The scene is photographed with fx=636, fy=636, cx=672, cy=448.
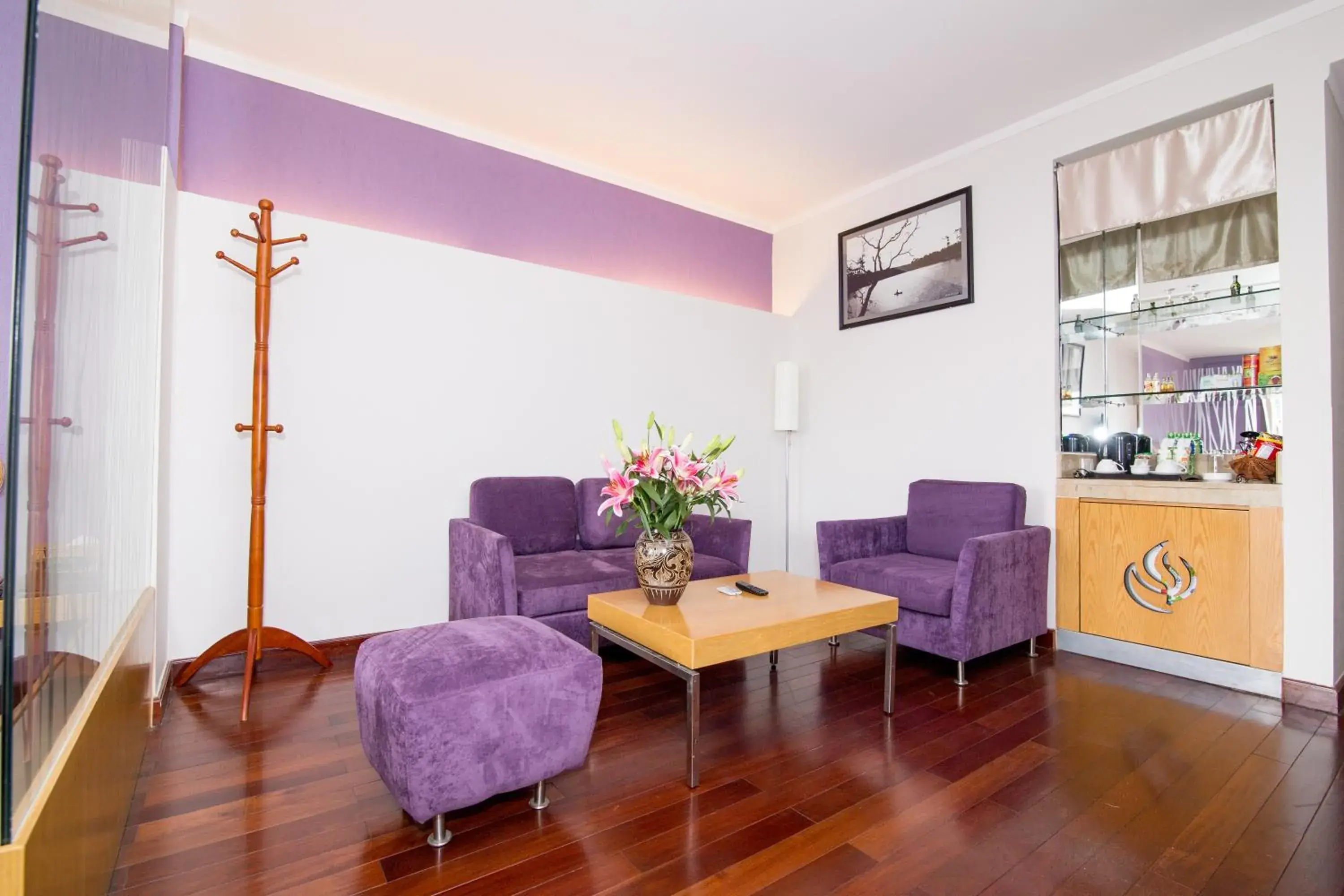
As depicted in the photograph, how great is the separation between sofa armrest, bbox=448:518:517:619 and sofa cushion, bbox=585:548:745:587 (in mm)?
607

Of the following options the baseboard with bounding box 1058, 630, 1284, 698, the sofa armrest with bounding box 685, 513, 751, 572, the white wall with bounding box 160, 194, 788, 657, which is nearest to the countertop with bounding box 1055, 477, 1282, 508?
the baseboard with bounding box 1058, 630, 1284, 698

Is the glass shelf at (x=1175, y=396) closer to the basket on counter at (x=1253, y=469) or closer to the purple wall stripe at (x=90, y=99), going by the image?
the basket on counter at (x=1253, y=469)

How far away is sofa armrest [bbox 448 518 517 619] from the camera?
9.44 feet

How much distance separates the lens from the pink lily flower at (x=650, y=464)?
2.40 meters

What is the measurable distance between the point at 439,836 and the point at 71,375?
4.43 feet

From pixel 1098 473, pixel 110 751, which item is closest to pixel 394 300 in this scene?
pixel 110 751

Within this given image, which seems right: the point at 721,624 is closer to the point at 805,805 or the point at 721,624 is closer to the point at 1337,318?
the point at 805,805

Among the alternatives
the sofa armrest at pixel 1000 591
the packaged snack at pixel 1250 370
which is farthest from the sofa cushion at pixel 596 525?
the packaged snack at pixel 1250 370

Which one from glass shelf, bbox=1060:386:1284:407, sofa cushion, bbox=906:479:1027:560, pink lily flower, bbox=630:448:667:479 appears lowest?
sofa cushion, bbox=906:479:1027:560

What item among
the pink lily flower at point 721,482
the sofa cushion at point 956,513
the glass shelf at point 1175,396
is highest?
the glass shelf at point 1175,396

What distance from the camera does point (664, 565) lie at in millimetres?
2438

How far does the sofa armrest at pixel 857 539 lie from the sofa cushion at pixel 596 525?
1.10 metres

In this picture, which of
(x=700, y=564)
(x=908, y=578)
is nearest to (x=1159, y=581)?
(x=908, y=578)

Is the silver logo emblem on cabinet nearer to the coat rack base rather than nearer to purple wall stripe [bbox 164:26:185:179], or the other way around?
the coat rack base
